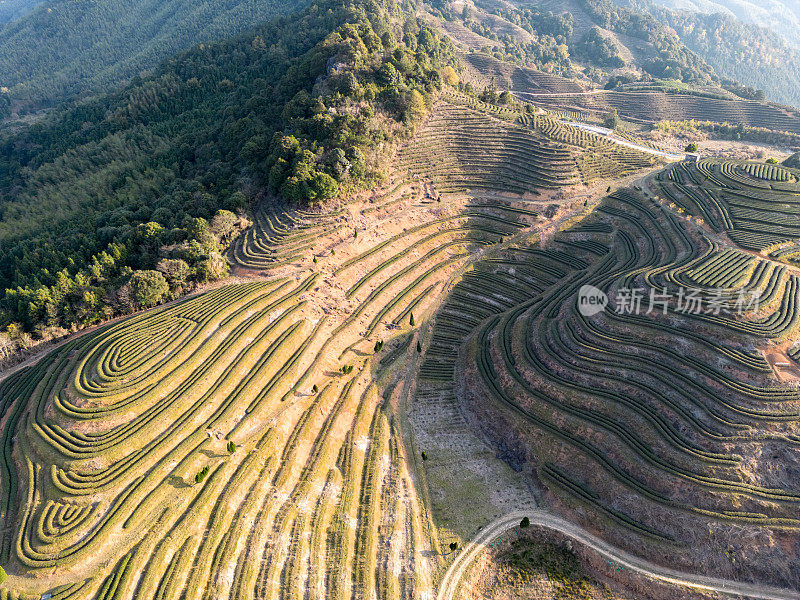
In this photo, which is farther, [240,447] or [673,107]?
[673,107]

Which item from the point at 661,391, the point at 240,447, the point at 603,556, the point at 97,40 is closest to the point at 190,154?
the point at 240,447

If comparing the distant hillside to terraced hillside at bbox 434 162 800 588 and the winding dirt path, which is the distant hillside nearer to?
terraced hillside at bbox 434 162 800 588

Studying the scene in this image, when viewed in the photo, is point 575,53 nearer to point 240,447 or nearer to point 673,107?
point 673,107

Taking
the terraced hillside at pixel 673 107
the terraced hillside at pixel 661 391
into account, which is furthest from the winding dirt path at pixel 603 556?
the terraced hillside at pixel 673 107

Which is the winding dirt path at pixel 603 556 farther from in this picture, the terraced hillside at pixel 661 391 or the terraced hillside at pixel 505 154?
the terraced hillside at pixel 505 154

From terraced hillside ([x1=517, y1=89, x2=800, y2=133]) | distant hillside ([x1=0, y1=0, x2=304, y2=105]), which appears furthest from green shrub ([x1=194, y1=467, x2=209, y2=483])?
distant hillside ([x1=0, y1=0, x2=304, y2=105])
